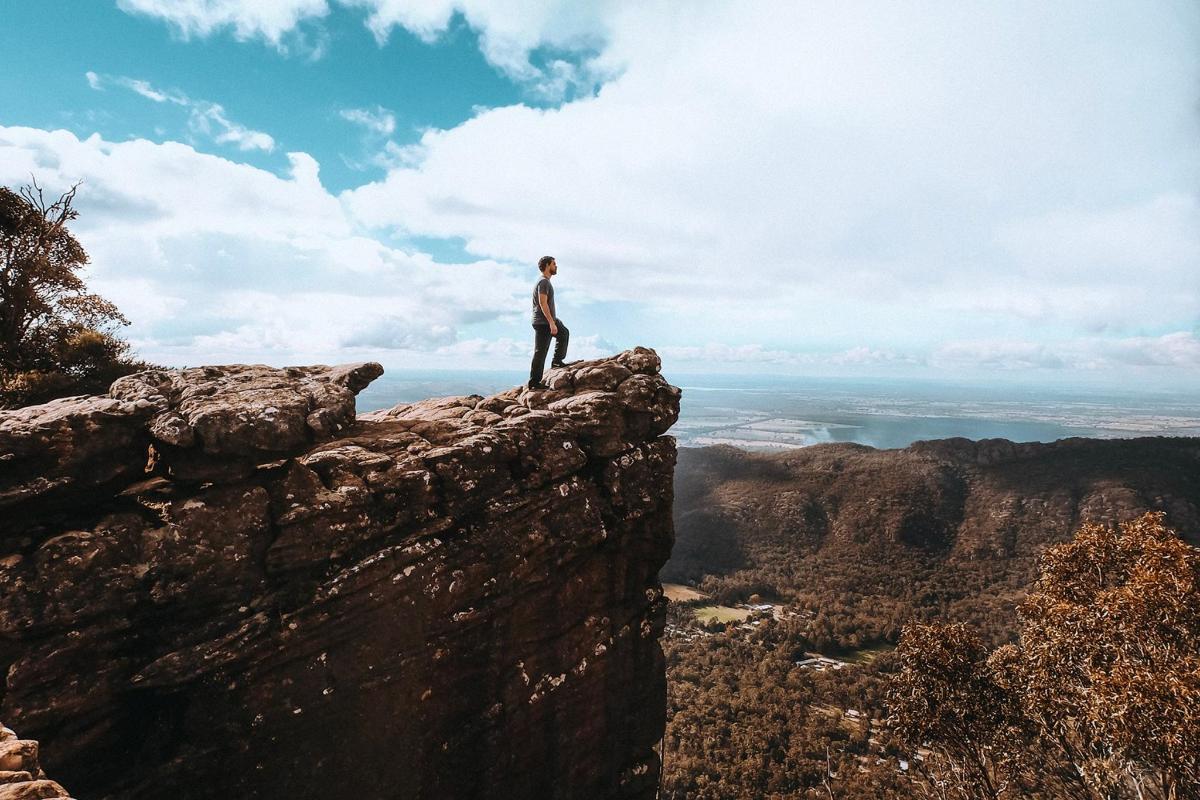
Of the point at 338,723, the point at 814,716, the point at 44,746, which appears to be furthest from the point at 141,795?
the point at 814,716

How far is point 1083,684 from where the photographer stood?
1605 centimetres

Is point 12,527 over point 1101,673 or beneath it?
over

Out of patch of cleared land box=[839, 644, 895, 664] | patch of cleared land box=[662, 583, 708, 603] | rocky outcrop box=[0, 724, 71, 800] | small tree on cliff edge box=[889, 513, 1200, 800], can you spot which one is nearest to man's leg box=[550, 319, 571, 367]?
rocky outcrop box=[0, 724, 71, 800]

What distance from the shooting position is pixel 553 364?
19.1 meters

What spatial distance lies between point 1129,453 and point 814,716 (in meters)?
93.8

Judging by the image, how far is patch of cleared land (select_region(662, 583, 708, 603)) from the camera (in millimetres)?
93125

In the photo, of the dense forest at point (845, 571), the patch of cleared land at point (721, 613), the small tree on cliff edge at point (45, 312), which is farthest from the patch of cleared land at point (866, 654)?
the small tree on cliff edge at point (45, 312)

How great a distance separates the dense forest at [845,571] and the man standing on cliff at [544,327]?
25.8 meters

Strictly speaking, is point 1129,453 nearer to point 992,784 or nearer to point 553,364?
point 992,784

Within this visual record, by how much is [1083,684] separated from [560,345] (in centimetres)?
1969

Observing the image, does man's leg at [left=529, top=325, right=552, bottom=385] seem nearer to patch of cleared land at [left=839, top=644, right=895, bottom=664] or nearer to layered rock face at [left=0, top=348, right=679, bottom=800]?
layered rock face at [left=0, top=348, right=679, bottom=800]

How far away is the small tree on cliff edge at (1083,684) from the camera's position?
1233 centimetres

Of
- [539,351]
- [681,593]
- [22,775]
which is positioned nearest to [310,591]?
[22,775]

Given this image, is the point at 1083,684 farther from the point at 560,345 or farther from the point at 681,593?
the point at 681,593
